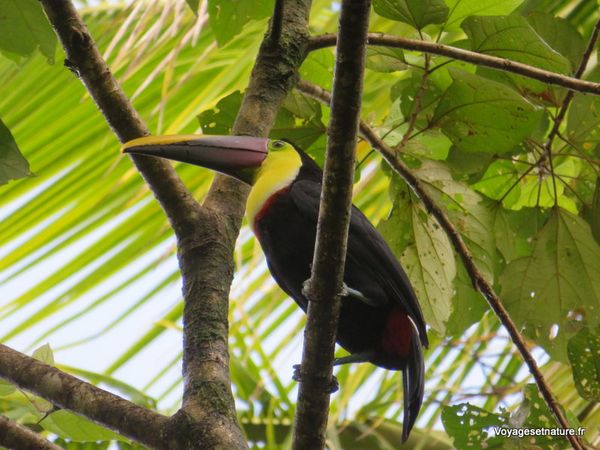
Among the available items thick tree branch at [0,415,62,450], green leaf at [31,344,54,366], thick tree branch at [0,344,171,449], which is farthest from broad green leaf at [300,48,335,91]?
thick tree branch at [0,415,62,450]

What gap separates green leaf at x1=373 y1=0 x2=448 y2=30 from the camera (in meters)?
2.03

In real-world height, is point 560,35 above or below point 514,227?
above

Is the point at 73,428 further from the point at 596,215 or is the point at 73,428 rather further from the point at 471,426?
the point at 596,215

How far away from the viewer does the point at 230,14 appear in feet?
7.28

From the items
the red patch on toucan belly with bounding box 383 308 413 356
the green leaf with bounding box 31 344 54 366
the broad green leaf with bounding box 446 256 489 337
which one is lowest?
the green leaf with bounding box 31 344 54 366

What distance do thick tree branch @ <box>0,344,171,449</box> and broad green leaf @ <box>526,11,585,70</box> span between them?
140 cm

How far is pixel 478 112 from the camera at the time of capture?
7.10ft

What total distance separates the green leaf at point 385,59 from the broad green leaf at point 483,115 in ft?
0.44

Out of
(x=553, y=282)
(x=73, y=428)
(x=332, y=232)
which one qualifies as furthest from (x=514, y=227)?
(x=73, y=428)

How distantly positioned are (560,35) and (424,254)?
63 centimetres

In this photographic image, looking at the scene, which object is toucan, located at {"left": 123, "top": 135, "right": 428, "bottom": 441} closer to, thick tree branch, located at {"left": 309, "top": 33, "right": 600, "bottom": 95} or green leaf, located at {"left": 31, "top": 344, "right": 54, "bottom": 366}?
thick tree branch, located at {"left": 309, "top": 33, "right": 600, "bottom": 95}

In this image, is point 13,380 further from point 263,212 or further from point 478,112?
point 478,112

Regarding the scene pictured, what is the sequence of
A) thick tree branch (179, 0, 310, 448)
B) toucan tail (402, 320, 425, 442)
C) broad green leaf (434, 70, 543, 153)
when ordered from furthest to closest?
toucan tail (402, 320, 425, 442) → broad green leaf (434, 70, 543, 153) → thick tree branch (179, 0, 310, 448)

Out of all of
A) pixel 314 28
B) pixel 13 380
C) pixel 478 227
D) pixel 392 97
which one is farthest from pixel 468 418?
pixel 314 28
